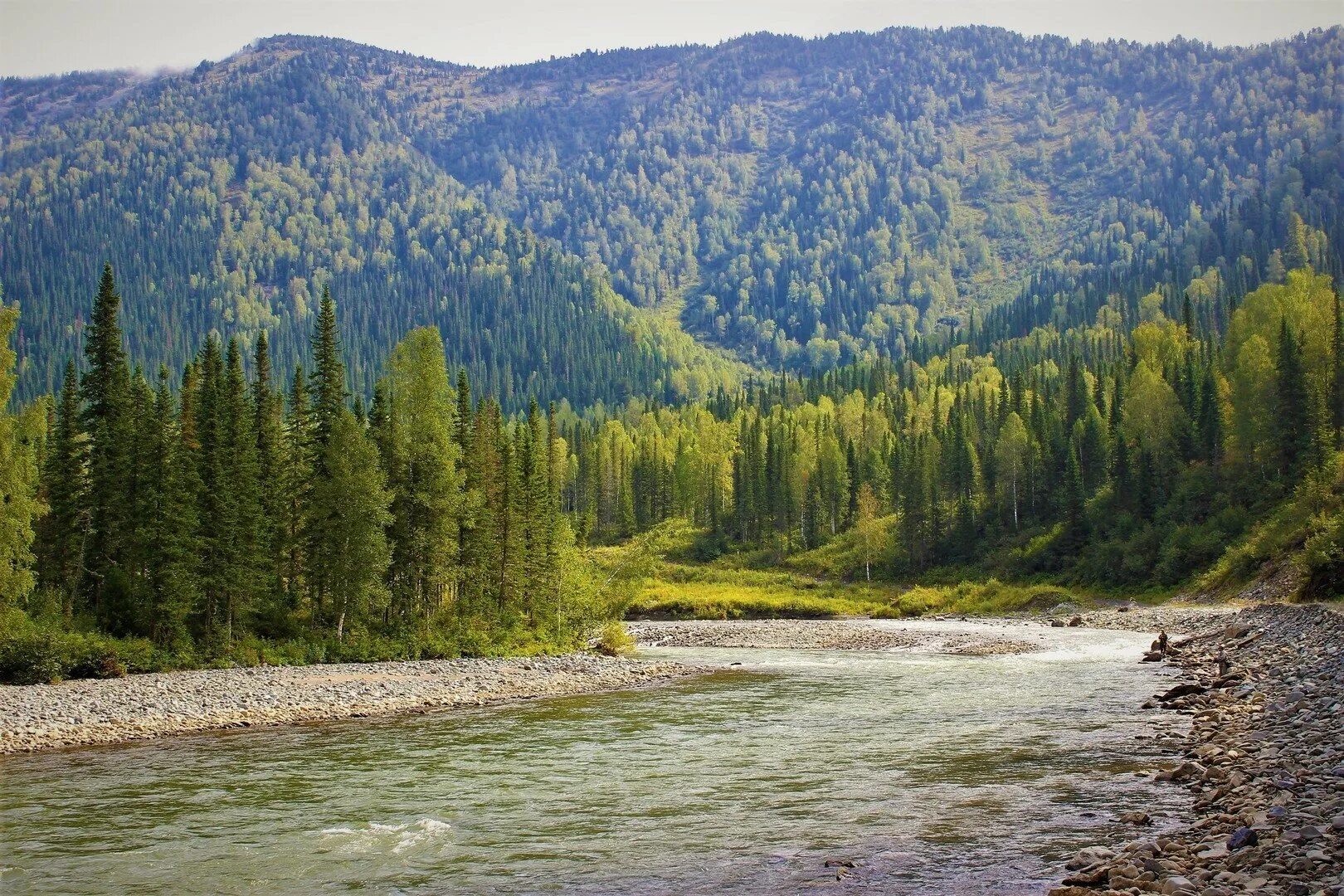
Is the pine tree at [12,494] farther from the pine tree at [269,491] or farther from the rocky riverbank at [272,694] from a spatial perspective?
the pine tree at [269,491]

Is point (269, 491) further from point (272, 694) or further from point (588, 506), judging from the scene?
point (588, 506)

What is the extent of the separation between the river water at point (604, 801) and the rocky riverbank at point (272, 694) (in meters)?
2.18

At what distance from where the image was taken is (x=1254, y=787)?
20.6 metres

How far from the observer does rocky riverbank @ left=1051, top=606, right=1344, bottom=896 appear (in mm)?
15203

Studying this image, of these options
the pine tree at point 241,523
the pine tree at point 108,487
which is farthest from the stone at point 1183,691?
the pine tree at point 108,487

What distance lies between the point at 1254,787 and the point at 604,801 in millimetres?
12823

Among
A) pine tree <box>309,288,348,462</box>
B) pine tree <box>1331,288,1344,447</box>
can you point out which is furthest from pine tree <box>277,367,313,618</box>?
pine tree <box>1331,288,1344,447</box>

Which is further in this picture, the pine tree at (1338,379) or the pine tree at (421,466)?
the pine tree at (1338,379)

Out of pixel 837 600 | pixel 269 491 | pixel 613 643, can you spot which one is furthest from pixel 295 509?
pixel 837 600

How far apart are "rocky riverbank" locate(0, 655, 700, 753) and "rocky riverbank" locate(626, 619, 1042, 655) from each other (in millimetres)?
18243

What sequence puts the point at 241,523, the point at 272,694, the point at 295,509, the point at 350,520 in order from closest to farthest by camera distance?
the point at 272,694
the point at 241,523
the point at 350,520
the point at 295,509

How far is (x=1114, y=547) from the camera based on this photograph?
92.6 m

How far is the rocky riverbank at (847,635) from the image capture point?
6400cm

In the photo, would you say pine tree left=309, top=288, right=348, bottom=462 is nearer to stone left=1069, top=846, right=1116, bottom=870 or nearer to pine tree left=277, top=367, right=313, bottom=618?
pine tree left=277, top=367, right=313, bottom=618
